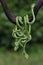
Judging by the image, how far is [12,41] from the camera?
10.0ft

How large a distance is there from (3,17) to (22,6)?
275 millimetres

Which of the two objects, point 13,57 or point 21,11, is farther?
point 21,11

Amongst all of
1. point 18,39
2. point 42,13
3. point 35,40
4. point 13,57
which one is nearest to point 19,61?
point 13,57

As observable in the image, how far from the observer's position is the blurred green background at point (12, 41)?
282 cm

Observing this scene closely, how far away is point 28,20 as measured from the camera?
2.53 ft

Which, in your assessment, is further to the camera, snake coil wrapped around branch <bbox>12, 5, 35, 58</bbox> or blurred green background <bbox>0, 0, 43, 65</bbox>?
blurred green background <bbox>0, 0, 43, 65</bbox>

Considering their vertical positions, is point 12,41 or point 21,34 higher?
point 21,34

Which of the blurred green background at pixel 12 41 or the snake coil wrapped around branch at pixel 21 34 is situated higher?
the snake coil wrapped around branch at pixel 21 34

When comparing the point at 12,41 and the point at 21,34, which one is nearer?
the point at 21,34

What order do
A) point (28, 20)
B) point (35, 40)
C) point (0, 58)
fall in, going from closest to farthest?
1. point (28, 20)
2. point (0, 58)
3. point (35, 40)

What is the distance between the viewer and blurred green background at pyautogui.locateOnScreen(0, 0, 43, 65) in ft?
9.24

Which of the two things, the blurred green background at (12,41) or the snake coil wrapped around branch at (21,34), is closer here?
the snake coil wrapped around branch at (21,34)

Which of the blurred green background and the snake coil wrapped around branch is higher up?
the snake coil wrapped around branch

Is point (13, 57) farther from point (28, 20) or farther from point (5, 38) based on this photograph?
point (28, 20)
